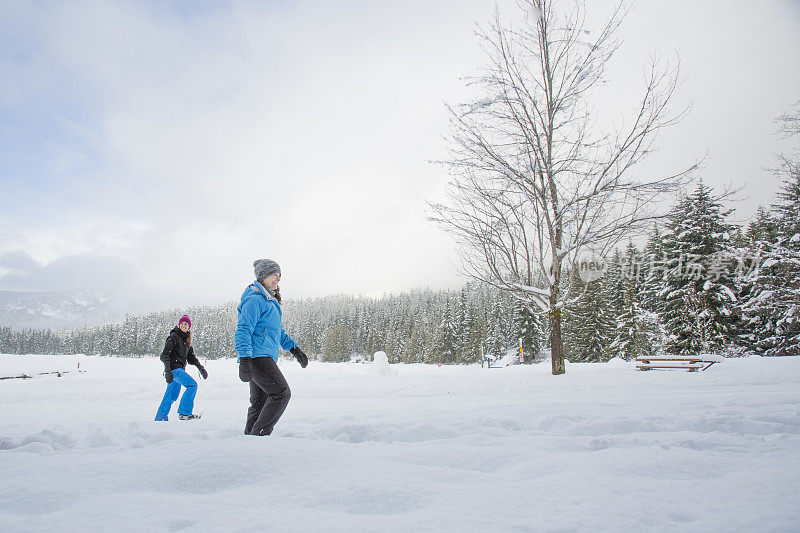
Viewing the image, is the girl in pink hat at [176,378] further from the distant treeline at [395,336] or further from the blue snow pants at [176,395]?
the distant treeline at [395,336]

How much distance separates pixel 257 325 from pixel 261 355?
0.32 metres

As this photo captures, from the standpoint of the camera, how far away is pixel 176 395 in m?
6.32

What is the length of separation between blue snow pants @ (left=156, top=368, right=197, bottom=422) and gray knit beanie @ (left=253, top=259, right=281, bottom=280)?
2.95 metres

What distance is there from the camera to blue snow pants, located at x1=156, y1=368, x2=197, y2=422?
6.28 metres

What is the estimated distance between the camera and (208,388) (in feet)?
37.2

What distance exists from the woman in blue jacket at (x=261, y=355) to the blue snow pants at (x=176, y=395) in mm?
2701

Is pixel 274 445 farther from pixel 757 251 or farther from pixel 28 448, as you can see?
pixel 757 251

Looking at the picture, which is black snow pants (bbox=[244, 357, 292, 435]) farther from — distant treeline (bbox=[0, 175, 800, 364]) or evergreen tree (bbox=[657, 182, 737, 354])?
evergreen tree (bbox=[657, 182, 737, 354])

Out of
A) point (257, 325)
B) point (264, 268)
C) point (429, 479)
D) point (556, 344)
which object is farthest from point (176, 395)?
point (556, 344)

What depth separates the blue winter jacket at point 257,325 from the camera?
4.16 m

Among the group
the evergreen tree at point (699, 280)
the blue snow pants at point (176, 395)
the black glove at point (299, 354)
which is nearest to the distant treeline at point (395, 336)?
the evergreen tree at point (699, 280)

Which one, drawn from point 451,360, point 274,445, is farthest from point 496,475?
point 451,360

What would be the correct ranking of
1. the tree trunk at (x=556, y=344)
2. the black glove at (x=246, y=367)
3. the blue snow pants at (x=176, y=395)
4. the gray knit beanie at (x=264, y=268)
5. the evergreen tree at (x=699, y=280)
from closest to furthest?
the black glove at (x=246, y=367) → the gray knit beanie at (x=264, y=268) → the blue snow pants at (x=176, y=395) → the tree trunk at (x=556, y=344) → the evergreen tree at (x=699, y=280)

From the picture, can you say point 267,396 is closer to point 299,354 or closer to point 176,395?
point 299,354
